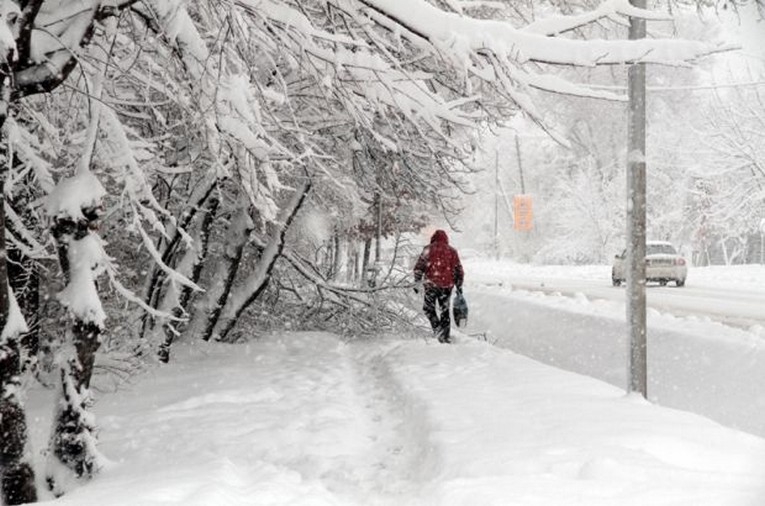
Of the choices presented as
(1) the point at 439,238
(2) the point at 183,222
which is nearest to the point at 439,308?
(1) the point at 439,238

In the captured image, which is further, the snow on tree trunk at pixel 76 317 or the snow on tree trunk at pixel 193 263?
the snow on tree trunk at pixel 193 263

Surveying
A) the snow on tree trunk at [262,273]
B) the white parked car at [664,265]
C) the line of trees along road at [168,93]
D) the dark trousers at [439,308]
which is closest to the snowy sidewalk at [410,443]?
the line of trees along road at [168,93]

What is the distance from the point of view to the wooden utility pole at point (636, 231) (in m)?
7.18

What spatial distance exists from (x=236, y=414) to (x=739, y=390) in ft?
22.4

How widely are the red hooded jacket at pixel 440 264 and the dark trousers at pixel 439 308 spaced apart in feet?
0.45


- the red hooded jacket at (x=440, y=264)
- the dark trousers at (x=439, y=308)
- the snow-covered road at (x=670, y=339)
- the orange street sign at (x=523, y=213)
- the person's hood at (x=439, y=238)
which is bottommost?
the snow-covered road at (x=670, y=339)

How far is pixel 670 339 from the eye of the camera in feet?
42.7

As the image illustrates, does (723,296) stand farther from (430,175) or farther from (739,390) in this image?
(430,175)

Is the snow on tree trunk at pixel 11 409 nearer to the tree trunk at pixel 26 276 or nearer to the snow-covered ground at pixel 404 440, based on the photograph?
the snow-covered ground at pixel 404 440

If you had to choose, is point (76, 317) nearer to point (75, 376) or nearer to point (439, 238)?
point (75, 376)

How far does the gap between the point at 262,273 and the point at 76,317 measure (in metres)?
6.36

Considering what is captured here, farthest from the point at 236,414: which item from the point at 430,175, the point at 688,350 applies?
the point at 688,350

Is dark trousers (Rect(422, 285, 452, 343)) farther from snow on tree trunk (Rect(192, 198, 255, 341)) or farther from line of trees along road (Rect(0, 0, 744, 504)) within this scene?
line of trees along road (Rect(0, 0, 744, 504))

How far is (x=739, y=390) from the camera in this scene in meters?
10.3
